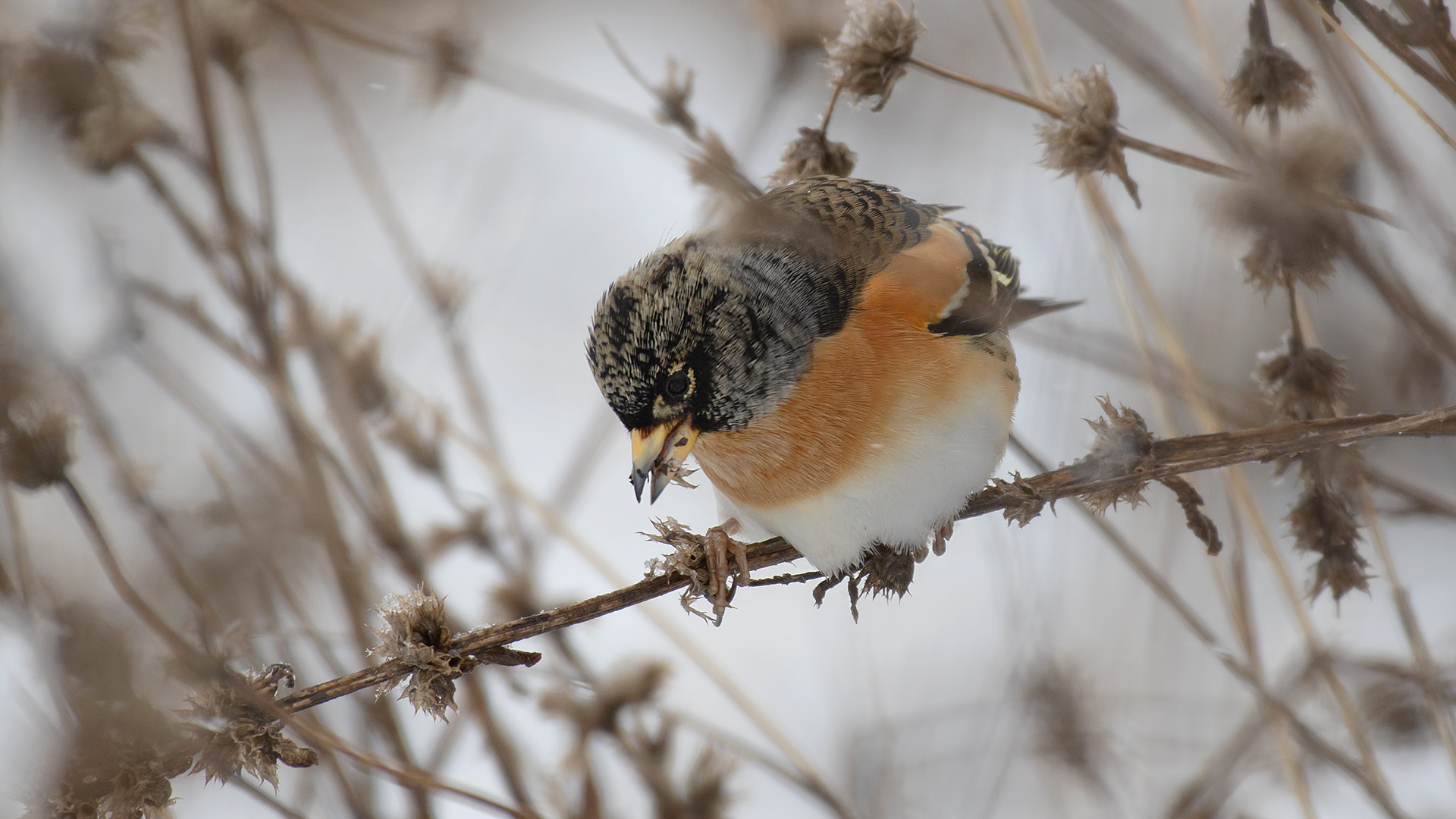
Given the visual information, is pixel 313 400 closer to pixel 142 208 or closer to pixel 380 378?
pixel 380 378

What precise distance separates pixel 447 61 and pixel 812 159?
3.15 ft

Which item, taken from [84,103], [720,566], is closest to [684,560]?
[720,566]

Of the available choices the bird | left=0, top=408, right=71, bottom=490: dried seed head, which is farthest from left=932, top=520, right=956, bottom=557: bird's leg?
left=0, top=408, right=71, bottom=490: dried seed head

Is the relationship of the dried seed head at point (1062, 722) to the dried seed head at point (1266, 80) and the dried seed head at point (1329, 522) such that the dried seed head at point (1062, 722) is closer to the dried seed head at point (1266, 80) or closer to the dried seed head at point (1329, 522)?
the dried seed head at point (1329, 522)

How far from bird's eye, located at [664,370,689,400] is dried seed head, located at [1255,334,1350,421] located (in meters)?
1.09

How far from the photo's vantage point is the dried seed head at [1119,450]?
1.69m

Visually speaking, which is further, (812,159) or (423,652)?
(812,159)

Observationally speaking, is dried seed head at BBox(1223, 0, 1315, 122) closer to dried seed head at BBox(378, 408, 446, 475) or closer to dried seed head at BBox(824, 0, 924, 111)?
dried seed head at BBox(824, 0, 924, 111)

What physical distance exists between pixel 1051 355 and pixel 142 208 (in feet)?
11.2

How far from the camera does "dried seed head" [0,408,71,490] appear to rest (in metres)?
1.73

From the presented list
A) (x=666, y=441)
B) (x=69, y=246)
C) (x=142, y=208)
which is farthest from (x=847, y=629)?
(x=142, y=208)

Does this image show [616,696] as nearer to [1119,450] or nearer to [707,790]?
→ [707,790]

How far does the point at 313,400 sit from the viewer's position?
3404 millimetres

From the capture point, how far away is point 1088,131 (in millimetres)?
1759
